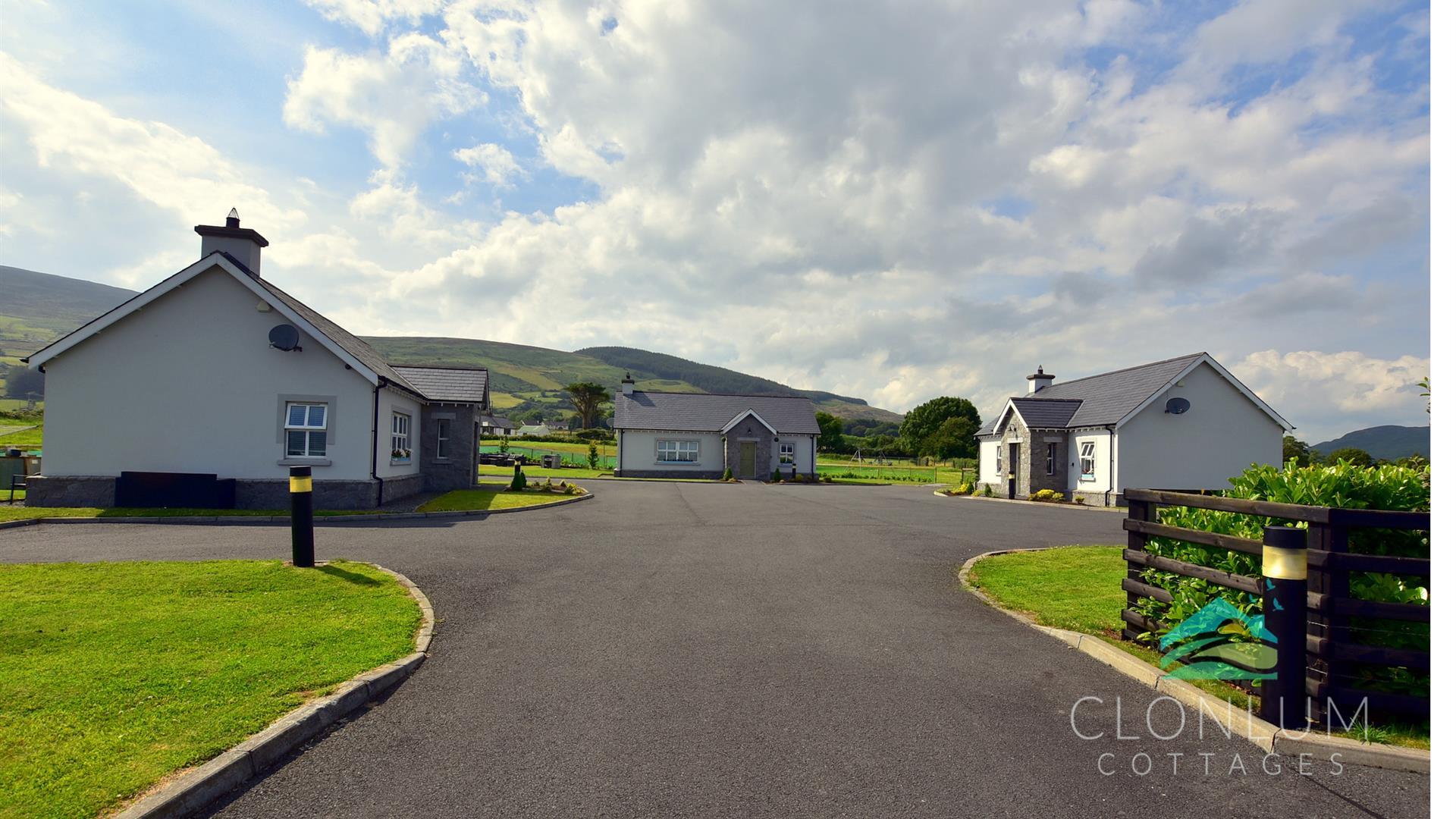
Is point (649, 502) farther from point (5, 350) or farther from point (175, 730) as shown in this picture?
point (5, 350)

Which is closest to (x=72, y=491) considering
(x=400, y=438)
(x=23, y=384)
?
(x=400, y=438)

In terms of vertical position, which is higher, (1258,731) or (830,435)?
(830,435)

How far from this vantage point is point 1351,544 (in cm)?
559

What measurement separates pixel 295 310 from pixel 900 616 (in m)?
17.6

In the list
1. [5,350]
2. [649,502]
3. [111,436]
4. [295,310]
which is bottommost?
[649,502]

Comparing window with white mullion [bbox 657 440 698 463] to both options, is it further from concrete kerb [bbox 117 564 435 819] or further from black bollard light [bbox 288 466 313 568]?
concrete kerb [bbox 117 564 435 819]

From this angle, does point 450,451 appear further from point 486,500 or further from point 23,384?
point 23,384

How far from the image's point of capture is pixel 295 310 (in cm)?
1881

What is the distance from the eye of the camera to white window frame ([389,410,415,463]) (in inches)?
849

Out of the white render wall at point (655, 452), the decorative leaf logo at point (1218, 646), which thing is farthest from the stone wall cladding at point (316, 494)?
the white render wall at point (655, 452)

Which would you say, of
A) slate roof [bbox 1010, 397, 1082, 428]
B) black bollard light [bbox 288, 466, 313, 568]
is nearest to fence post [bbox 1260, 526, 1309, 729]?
black bollard light [bbox 288, 466, 313, 568]

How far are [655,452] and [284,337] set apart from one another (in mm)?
28674

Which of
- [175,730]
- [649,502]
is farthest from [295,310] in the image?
[175,730]

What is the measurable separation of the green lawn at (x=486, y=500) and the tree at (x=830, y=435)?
5864 cm
